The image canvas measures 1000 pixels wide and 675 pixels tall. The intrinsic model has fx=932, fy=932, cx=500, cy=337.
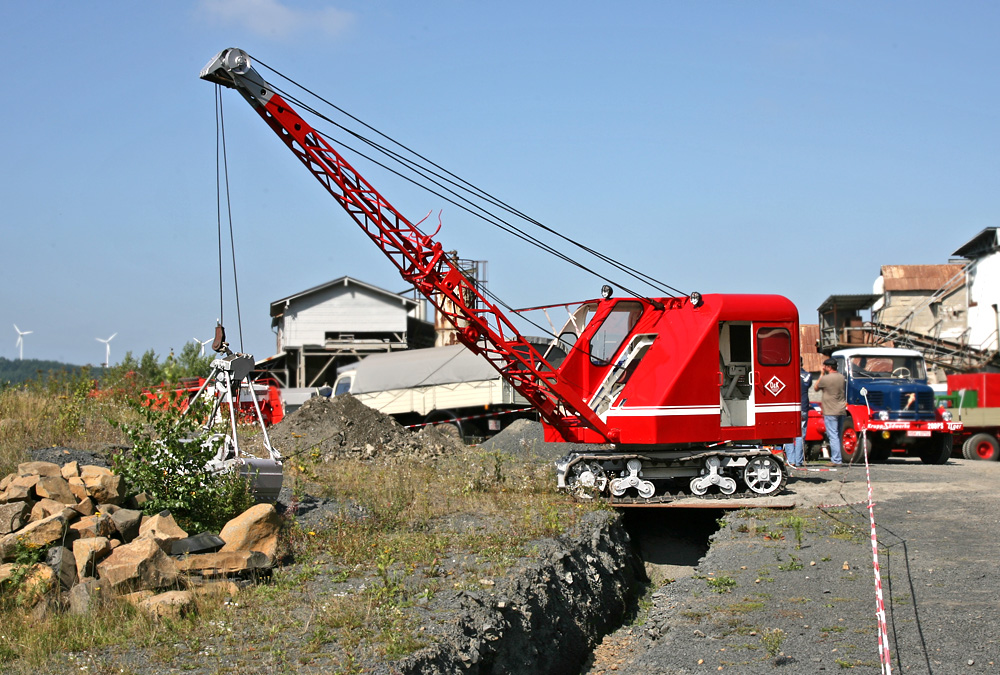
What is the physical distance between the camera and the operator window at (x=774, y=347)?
13477mm

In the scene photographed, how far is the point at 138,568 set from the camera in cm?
754

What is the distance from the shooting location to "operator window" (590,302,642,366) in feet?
45.4

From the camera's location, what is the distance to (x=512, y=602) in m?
7.72

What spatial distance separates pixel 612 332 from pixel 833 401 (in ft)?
18.1

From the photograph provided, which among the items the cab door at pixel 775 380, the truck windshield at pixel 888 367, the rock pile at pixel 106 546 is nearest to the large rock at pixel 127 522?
the rock pile at pixel 106 546

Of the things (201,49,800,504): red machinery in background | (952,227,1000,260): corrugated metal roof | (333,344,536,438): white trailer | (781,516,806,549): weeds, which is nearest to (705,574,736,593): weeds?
(781,516,806,549): weeds

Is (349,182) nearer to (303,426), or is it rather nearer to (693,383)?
(693,383)

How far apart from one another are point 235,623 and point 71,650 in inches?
43.7

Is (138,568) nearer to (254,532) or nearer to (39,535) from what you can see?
(39,535)

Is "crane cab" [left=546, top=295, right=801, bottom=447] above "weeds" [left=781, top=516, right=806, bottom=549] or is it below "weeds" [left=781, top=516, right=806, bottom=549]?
above

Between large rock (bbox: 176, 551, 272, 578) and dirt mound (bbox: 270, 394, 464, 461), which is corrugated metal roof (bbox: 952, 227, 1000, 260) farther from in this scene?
large rock (bbox: 176, 551, 272, 578)

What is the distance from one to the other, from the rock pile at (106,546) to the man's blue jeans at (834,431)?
11505 mm

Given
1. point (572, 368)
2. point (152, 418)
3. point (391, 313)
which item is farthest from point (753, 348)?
point (391, 313)

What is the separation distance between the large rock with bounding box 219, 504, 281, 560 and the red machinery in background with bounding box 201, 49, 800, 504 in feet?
15.3
